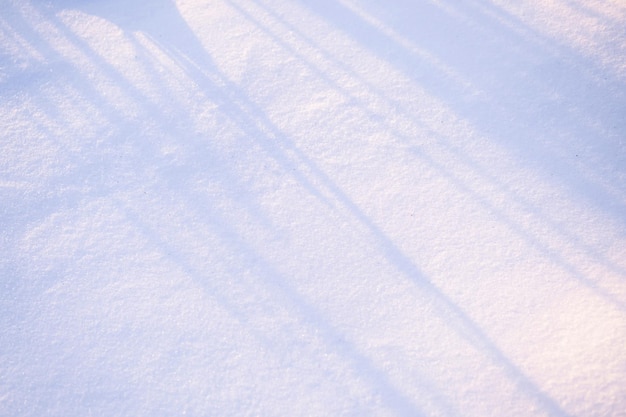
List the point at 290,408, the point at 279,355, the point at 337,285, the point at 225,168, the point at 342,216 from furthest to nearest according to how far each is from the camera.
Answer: the point at 225,168
the point at 342,216
the point at 337,285
the point at 279,355
the point at 290,408

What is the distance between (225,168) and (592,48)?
4.93m

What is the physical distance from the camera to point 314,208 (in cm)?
474

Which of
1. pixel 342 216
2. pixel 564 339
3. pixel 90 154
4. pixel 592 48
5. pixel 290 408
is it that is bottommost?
pixel 290 408

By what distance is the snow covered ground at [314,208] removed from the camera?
384 centimetres

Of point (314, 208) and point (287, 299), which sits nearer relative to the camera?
point (287, 299)

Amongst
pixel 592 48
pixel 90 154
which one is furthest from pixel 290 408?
pixel 592 48

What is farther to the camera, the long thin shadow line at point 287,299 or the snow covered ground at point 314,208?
the snow covered ground at point 314,208

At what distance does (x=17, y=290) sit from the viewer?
4.44m

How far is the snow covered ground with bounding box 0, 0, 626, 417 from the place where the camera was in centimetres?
384

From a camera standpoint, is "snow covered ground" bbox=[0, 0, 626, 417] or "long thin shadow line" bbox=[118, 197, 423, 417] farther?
"snow covered ground" bbox=[0, 0, 626, 417]

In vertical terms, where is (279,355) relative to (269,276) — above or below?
below

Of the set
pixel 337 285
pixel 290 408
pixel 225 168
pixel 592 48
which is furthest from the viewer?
pixel 592 48

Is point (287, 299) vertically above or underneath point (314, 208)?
underneath

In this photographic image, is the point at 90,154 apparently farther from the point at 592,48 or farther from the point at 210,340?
the point at 592,48
